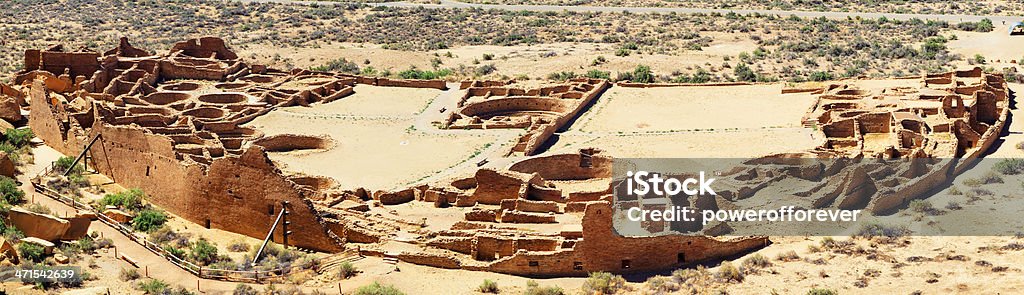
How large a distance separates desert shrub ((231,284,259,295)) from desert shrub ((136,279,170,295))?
160cm

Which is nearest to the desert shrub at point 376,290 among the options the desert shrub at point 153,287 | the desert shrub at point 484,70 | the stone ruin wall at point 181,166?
the stone ruin wall at point 181,166

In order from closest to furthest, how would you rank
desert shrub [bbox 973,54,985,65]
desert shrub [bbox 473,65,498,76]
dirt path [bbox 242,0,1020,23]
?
A: desert shrub [bbox 973,54,985,65]
desert shrub [bbox 473,65,498,76]
dirt path [bbox 242,0,1020,23]

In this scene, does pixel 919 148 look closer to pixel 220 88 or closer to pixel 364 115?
pixel 364 115

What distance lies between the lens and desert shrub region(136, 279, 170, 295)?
34.7 meters

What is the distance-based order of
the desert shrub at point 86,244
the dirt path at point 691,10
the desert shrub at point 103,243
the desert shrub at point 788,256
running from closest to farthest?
the desert shrub at point 86,244, the desert shrub at point 788,256, the desert shrub at point 103,243, the dirt path at point 691,10

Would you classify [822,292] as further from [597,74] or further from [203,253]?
[597,74]

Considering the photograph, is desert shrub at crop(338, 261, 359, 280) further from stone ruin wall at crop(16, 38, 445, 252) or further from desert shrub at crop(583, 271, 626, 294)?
desert shrub at crop(583, 271, 626, 294)

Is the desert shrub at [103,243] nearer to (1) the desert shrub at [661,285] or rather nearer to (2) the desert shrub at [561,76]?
(1) the desert shrub at [661,285]

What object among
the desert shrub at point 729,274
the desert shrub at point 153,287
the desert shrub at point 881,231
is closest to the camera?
the desert shrub at point 153,287

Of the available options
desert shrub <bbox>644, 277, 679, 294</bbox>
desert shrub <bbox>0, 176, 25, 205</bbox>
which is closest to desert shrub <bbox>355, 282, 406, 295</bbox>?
desert shrub <bbox>644, 277, 679, 294</bbox>

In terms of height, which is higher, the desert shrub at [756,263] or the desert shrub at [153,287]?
the desert shrub at [153,287]

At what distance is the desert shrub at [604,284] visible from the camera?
3606 centimetres

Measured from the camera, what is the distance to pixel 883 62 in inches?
2943

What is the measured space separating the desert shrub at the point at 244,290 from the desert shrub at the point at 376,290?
2.31 metres
